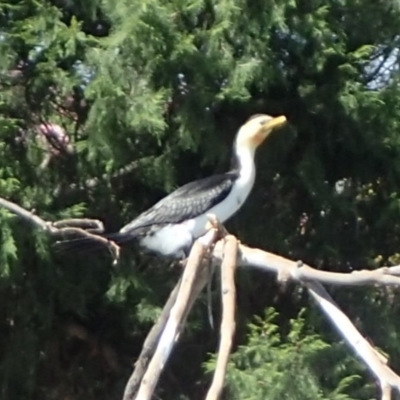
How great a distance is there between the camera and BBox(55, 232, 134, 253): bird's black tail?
11.8 ft

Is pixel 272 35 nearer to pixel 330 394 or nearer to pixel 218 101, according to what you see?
pixel 218 101

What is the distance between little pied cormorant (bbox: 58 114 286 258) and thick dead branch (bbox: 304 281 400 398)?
197cm

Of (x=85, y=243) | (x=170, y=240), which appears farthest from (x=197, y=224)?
(x=85, y=243)

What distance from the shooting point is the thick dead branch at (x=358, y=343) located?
144 centimetres

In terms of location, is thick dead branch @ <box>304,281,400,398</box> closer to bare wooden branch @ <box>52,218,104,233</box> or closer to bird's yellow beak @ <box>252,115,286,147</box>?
bare wooden branch @ <box>52,218,104,233</box>

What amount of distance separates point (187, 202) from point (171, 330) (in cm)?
201

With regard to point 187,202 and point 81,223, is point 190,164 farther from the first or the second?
point 81,223

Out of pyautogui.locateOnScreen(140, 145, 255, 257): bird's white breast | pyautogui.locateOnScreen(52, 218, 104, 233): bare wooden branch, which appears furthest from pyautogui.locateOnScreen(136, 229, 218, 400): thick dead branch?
pyautogui.locateOnScreen(140, 145, 255, 257): bird's white breast

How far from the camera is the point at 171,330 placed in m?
1.65

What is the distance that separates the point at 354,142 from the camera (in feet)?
12.5

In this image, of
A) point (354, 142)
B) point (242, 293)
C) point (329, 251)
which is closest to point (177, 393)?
point (242, 293)

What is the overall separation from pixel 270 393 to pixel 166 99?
90 cm

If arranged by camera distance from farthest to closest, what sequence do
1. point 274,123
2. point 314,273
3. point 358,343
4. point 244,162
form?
point 244,162
point 274,123
point 314,273
point 358,343

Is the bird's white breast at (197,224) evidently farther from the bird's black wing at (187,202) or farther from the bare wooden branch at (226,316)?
the bare wooden branch at (226,316)
